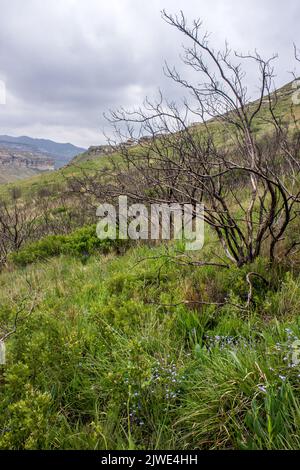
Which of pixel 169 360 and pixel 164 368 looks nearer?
pixel 164 368

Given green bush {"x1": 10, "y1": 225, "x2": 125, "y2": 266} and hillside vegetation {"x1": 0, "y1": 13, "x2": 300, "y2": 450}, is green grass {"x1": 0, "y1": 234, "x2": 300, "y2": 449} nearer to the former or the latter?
hillside vegetation {"x1": 0, "y1": 13, "x2": 300, "y2": 450}

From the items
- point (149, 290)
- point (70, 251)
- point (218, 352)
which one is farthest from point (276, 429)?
point (70, 251)

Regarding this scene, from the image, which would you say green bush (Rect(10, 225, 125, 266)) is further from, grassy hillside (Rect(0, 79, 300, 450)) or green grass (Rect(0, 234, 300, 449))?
green grass (Rect(0, 234, 300, 449))

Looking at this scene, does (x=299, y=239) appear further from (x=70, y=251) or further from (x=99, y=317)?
(x=70, y=251)

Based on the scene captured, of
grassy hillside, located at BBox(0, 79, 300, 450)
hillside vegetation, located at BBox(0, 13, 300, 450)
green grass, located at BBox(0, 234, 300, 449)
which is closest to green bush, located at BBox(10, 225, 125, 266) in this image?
hillside vegetation, located at BBox(0, 13, 300, 450)

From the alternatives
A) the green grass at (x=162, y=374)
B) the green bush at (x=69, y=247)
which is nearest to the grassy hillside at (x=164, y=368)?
the green grass at (x=162, y=374)

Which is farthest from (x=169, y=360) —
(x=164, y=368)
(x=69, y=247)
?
(x=69, y=247)

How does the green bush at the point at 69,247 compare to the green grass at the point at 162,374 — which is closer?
the green grass at the point at 162,374

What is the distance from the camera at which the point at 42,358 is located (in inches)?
84.0

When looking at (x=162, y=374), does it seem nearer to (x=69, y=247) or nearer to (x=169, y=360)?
(x=169, y=360)

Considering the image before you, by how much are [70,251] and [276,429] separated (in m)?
5.43

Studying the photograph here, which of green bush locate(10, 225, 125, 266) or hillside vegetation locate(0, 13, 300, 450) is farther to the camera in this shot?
green bush locate(10, 225, 125, 266)

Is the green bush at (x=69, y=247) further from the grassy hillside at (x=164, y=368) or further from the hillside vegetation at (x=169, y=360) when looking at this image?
the grassy hillside at (x=164, y=368)

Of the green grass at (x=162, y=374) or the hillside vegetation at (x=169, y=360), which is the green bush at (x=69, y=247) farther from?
the green grass at (x=162, y=374)
